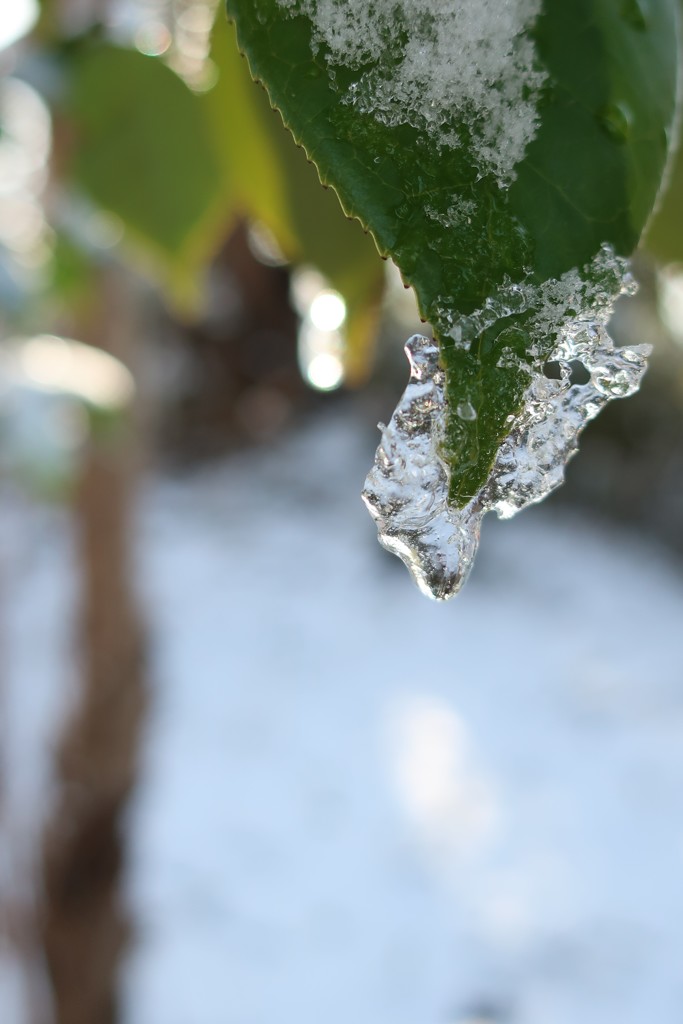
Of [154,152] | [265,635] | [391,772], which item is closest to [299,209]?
[154,152]

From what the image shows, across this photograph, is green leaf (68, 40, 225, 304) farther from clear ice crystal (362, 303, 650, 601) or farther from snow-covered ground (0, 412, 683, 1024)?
snow-covered ground (0, 412, 683, 1024)

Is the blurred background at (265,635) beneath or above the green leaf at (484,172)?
beneath

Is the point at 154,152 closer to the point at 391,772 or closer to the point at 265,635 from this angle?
the point at 391,772

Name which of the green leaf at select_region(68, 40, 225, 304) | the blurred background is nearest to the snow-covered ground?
the blurred background

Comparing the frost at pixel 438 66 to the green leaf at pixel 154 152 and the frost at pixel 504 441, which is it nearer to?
the frost at pixel 504 441

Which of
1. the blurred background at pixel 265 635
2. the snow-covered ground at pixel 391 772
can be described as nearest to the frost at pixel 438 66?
the blurred background at pixel 265 635

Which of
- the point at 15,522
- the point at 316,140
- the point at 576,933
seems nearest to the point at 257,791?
the point at 576,933
